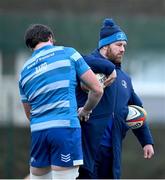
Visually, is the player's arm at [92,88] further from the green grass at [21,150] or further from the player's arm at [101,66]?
the green grass at [21,150]

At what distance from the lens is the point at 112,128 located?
6.13m

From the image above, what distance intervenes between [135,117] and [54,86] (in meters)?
1.12

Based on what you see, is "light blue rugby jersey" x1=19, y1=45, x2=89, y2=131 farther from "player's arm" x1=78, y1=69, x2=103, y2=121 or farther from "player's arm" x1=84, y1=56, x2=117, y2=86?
"player's arm" x1=84, y1=56, x2=117, y2=86

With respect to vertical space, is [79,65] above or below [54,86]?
above

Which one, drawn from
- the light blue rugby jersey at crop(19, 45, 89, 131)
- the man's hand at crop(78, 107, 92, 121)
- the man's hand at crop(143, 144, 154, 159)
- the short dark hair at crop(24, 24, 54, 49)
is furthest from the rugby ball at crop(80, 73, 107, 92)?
the man's hand at crop(143, 144, 154, 159)

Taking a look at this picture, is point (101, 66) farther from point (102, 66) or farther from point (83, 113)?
point (83, 113)

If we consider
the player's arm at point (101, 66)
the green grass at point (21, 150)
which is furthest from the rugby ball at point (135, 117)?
the green grass at point (21, 150)

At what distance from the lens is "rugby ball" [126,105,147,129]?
20.6ft

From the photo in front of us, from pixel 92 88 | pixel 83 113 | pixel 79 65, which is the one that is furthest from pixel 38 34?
pixel 83 113

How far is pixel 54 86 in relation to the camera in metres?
5.40

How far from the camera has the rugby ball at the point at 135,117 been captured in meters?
Answer: 6.29

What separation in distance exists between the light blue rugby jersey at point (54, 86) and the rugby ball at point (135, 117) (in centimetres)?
95

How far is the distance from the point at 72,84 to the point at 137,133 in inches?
51.6

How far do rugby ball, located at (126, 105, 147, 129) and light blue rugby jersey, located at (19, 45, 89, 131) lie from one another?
954 mm
